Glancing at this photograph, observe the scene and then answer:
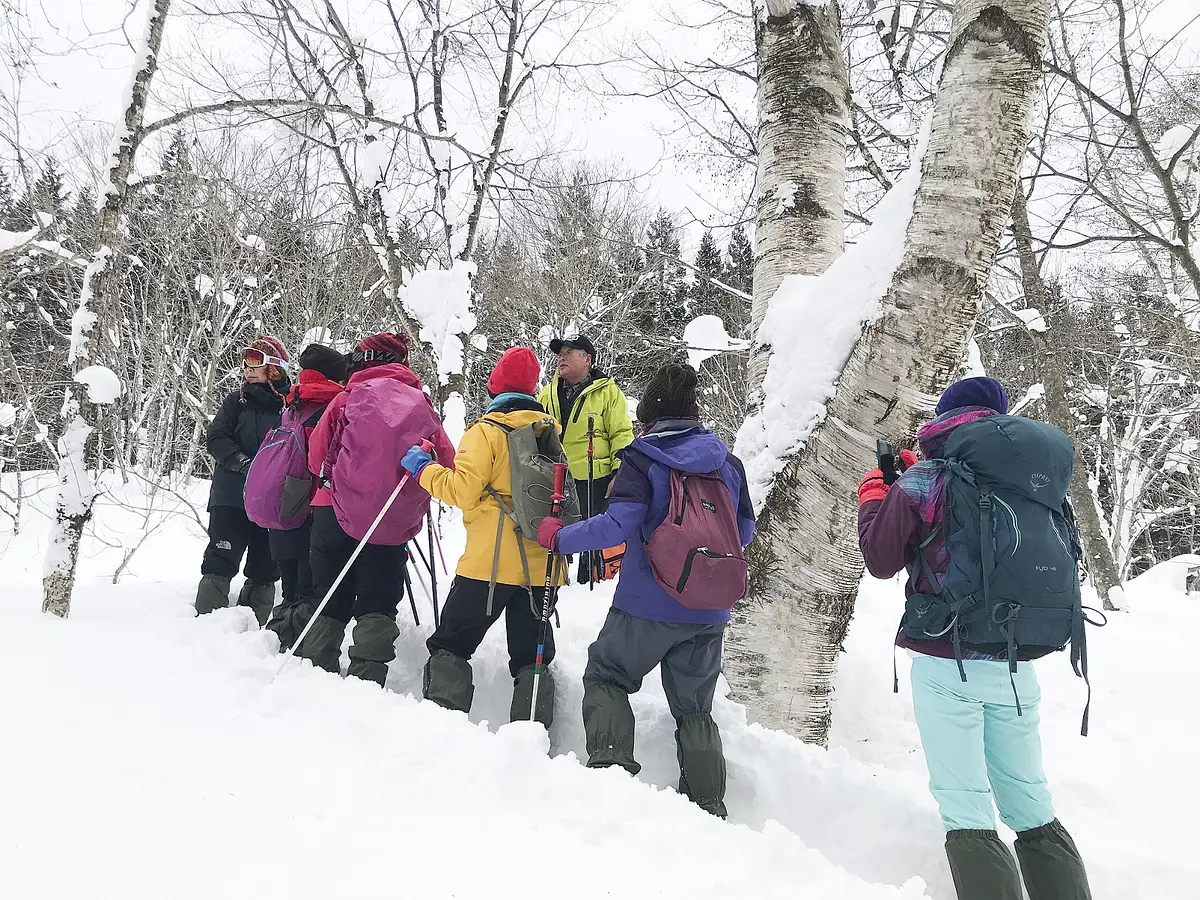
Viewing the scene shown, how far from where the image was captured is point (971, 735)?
7.17 ft

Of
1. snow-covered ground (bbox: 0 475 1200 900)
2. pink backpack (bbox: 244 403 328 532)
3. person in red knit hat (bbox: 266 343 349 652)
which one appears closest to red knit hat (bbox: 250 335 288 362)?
person in red knit hat (bbox: 266 343 349 652)

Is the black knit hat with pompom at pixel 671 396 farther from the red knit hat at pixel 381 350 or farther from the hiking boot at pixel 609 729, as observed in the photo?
the red knit hat at pixel 381 350

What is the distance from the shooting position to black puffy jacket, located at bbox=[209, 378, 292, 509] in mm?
4605

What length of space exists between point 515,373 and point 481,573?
0.98 m

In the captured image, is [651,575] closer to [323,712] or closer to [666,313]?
[323,712]

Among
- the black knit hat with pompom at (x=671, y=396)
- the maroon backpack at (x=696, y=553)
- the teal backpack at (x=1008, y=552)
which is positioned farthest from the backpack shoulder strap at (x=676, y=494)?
the teal backpack at (x=1008, y=552)

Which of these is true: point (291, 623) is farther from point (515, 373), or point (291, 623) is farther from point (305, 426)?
point (515, 373)

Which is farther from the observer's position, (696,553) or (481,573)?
(481,573)

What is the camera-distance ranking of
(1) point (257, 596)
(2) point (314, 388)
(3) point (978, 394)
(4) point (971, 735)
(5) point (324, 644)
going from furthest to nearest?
(1) point (257, 596)
(2) point (314, 388)
(5) point (324, 644)
(3) point (978, 394)
(4) point (971, 735)

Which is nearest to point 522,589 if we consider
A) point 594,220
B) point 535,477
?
point 535,477

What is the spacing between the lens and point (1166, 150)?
7617 millimetres

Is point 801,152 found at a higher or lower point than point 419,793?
higher

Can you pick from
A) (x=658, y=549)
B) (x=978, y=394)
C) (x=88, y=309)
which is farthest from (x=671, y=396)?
(x=88, y=309)

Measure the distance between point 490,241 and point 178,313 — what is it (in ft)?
22.7
